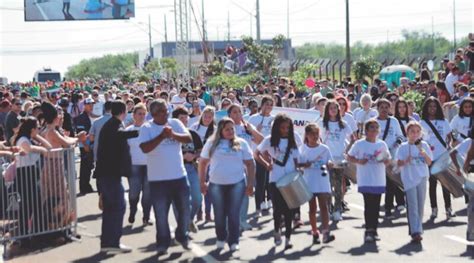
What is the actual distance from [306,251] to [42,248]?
3514mm

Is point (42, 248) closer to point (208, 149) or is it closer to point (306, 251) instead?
point (208, 149)

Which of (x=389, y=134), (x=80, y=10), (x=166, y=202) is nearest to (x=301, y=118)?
(x=389, y=134)

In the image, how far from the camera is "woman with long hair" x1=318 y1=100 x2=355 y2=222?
46.8ft

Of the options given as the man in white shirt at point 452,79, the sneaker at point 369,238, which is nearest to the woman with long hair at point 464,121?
the sneaker at point 369,238

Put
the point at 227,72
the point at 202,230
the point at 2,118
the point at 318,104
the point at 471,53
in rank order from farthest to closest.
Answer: the point at 227,72 < the point at 471,53 < the point at 2,118 < the point at 318,104 < the point at 202,230

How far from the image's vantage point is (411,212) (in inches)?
483

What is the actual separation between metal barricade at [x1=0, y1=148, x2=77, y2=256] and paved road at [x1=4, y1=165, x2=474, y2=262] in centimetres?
36

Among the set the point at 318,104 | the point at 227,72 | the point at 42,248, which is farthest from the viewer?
the point at 227,72

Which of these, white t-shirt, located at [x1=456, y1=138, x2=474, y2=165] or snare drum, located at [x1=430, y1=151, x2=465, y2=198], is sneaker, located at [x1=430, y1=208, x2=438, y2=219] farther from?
white t-shirt, located at [x1=456, y1=138, x2=474, y2=165]

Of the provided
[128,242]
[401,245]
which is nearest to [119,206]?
[128,242]

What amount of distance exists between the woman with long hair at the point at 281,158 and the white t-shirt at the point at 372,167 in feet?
2.93

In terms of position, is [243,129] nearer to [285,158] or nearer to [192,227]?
[192,227]

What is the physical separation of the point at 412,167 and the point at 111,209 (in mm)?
3904

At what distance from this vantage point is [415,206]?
1234 centimetres
